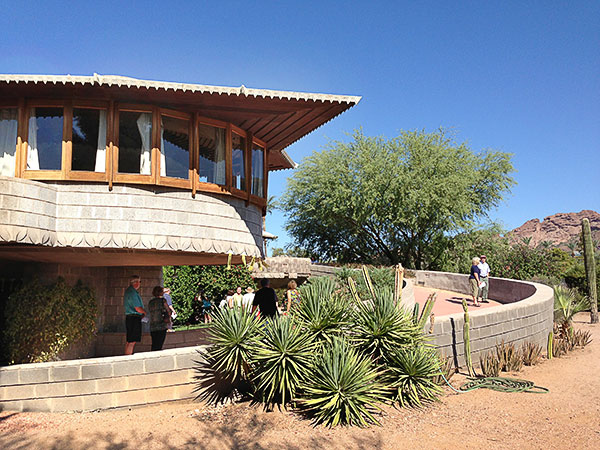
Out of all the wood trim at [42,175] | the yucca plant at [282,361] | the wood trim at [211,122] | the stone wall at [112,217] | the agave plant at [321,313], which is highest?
the wood trim at [211,122]

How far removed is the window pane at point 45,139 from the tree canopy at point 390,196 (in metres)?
24.1

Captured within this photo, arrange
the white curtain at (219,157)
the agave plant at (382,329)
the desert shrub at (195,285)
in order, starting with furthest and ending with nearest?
the desert shrub at (195,285)
the white curtain at (219,157)
the agave plant at (382,329)

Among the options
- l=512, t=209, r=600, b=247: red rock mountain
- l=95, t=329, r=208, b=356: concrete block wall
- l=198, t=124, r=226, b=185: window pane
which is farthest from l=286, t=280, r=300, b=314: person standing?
l=512, t=209, r=600, b=247: red rock mountain

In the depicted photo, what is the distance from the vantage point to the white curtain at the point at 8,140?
977 centimetres

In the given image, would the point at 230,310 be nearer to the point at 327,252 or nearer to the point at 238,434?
the point at 238,434

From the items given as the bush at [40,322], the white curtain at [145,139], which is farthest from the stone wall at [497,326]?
the bush at [40,322]

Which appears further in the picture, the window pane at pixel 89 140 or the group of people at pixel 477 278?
the group of people at pixel 477 278

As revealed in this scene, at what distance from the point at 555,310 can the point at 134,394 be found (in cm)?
1368

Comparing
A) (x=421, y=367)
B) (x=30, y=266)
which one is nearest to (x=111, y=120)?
(x=30, y=266)

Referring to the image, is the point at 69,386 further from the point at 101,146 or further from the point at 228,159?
the point at 228,159

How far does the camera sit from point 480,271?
61.2ft

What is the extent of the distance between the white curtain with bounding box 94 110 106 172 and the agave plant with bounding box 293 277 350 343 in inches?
186

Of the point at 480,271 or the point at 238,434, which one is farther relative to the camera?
the point at 480,271

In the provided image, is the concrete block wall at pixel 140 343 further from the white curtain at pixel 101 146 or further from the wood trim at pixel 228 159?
the white curtain at pixel 101 146
